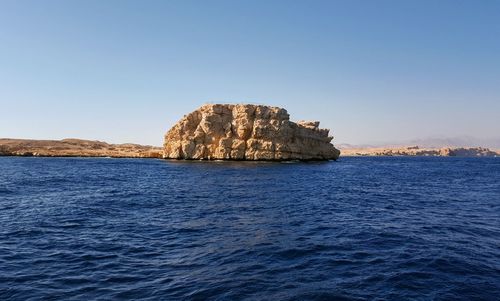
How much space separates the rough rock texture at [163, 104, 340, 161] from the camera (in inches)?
4483

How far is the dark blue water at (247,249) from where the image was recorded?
14.8 metres

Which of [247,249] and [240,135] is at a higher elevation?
[240,135]

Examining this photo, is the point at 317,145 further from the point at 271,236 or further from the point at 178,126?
the point at 271,236

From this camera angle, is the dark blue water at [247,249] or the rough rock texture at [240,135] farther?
the rough rock texture at [240,135]

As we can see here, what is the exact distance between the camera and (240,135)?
11519 centimetres

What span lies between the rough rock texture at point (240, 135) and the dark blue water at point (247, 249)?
7447 centimetres

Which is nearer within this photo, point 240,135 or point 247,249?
point 247,249

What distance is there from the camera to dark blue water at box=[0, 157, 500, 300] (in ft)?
48.5

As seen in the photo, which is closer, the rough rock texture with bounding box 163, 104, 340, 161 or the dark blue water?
the dark blue water

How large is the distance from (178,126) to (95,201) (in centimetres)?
8826

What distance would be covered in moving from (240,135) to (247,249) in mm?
95169

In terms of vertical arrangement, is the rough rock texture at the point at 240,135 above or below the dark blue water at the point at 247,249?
above

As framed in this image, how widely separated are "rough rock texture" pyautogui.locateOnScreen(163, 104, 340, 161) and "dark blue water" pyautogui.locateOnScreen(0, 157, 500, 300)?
74.5m

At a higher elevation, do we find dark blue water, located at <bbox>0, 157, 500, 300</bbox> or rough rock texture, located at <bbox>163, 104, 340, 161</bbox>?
rough rock texture, located at <bbox>163, 104, 340, 161</bbox>
